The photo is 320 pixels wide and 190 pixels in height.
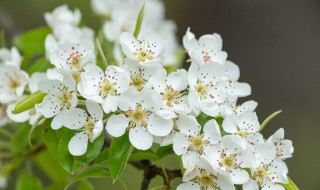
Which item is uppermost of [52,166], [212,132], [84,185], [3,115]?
[212,132]

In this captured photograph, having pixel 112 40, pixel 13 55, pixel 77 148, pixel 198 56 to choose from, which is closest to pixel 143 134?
pixel 77 148

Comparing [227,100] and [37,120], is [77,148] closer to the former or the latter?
[37,120]

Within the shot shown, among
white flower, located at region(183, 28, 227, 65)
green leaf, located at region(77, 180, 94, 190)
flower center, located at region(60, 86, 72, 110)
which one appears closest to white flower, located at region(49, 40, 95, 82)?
flower center, located at region(60, 86, 72, 110)

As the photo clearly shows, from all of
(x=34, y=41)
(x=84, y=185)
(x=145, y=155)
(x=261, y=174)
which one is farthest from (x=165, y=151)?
(x=34, y=41)

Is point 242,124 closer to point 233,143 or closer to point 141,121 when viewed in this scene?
point 233,143

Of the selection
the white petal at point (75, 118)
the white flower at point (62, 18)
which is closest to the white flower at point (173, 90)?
the white petal at point (75, 118)

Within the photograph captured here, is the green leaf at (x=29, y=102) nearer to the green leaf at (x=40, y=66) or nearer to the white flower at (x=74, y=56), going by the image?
the white flower at (x=74, y=56)
